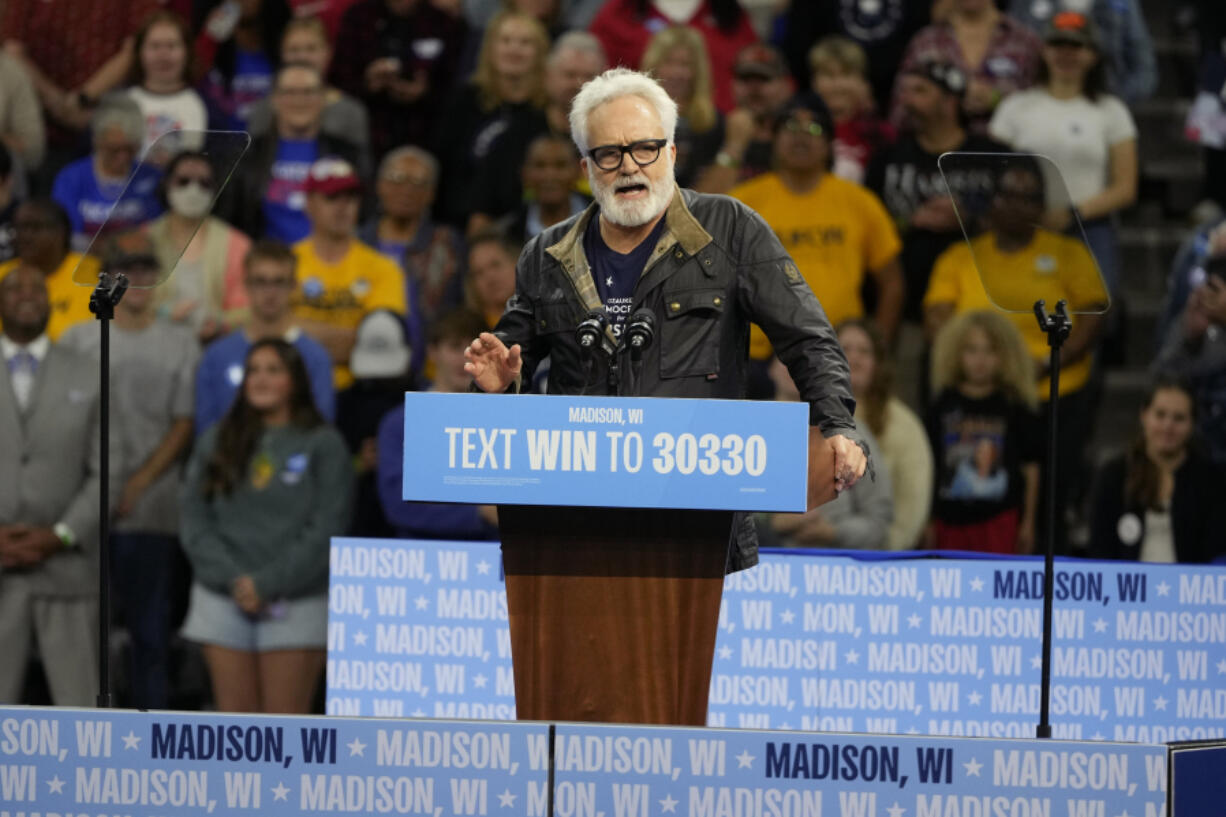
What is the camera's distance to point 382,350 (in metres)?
7.22

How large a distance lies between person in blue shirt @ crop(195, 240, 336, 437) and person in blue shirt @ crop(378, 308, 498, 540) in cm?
35

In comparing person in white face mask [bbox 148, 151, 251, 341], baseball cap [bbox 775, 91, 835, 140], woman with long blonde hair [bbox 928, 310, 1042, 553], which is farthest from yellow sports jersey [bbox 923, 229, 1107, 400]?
person in white face mask [bbox 148, 151, 251, 341]

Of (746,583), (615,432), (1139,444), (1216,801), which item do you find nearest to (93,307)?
(615,432)

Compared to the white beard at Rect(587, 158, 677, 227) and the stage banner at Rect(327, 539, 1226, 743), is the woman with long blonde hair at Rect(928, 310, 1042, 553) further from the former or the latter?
the white beard at Rect(587, 158, 677, 227)

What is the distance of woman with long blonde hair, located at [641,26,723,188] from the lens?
777cm

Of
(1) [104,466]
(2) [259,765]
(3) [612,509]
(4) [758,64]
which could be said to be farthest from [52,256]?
(3) [612,509]

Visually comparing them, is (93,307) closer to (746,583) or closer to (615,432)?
(615,432)

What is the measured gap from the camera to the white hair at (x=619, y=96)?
4012mm

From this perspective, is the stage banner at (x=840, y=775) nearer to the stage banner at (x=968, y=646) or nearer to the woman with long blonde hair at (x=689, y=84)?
the stage banner at (x=968, y=646)

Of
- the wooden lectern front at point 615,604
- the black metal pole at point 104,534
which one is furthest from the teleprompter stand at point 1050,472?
the black metal pole at point 104,534

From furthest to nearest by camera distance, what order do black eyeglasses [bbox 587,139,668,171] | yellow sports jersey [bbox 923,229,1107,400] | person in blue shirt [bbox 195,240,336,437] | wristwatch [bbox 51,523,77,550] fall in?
1. person in blue shirt [bbox 195,240,336,437]
2. wristwatch [bbox 51,523,77,550]
3. yellow sports jersey [bbox 923,229,1107,400]
4. black eyeglasses [bbox 587,139,668,171]

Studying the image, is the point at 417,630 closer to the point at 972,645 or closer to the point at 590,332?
the point at 972,645

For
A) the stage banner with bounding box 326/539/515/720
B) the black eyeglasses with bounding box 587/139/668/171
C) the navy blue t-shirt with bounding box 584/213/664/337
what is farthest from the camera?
the stage banner with bounding box 326/539/515/720

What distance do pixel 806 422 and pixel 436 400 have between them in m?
0.75
